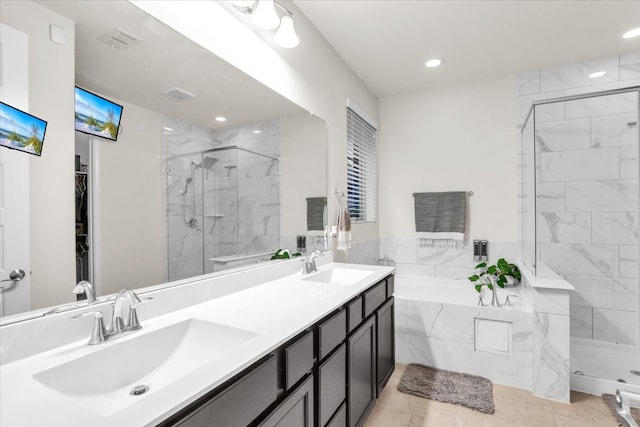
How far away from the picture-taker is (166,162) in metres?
1.22

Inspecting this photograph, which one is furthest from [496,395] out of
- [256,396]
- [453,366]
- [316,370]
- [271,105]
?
[271,105]

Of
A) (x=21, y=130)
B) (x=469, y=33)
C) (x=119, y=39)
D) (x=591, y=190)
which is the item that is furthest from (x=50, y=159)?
(x=591, y=190)

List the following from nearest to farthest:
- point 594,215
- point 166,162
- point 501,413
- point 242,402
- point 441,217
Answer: point 242,402 → point 166,162 → point 501,413 → point 594,215 → point 441,217

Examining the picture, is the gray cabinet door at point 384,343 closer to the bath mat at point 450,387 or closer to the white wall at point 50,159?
the bath mat at point 450,387

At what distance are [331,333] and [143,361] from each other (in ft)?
2.20

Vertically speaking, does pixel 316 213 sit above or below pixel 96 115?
below

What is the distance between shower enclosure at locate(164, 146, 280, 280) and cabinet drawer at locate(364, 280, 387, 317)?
0.61 metres

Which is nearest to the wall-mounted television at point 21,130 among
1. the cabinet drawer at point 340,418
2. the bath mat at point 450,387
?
the cabinet drawer at point 340,418

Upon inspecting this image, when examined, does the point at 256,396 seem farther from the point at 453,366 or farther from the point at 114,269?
the point at 453,366

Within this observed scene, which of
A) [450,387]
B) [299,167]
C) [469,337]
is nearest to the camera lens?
[299,167]

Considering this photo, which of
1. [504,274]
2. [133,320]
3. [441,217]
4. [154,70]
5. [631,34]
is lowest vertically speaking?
[504,274]

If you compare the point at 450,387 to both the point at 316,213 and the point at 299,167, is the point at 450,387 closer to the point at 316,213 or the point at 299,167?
the point at 316,213

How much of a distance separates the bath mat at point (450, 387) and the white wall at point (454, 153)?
1435 mm

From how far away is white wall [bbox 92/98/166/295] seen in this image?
3.37 ft
